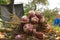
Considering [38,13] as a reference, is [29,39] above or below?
below

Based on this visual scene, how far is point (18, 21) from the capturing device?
52.1 inches

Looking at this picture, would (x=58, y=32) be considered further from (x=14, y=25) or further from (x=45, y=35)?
(x=14, y=25)

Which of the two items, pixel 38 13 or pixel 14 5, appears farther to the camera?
pixel 14 5

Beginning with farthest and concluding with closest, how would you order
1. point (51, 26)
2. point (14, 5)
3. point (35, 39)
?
point (14, 5)
point (51, 26)
point (35, 39)

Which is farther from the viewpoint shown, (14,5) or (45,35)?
(14,5)

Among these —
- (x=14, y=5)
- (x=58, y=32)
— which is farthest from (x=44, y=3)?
(x=58, y=32)

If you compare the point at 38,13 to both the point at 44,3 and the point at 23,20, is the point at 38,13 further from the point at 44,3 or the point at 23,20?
the point at 44,3

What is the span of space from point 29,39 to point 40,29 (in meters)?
0.11

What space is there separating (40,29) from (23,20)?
0.41 feet

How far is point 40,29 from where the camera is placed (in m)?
1.34

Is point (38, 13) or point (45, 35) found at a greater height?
point (38, 13)

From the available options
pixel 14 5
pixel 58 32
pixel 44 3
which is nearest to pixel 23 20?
pixel 58 32

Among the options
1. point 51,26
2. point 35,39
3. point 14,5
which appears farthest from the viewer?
point 14,5

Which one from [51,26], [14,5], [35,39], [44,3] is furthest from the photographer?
[44,3]
